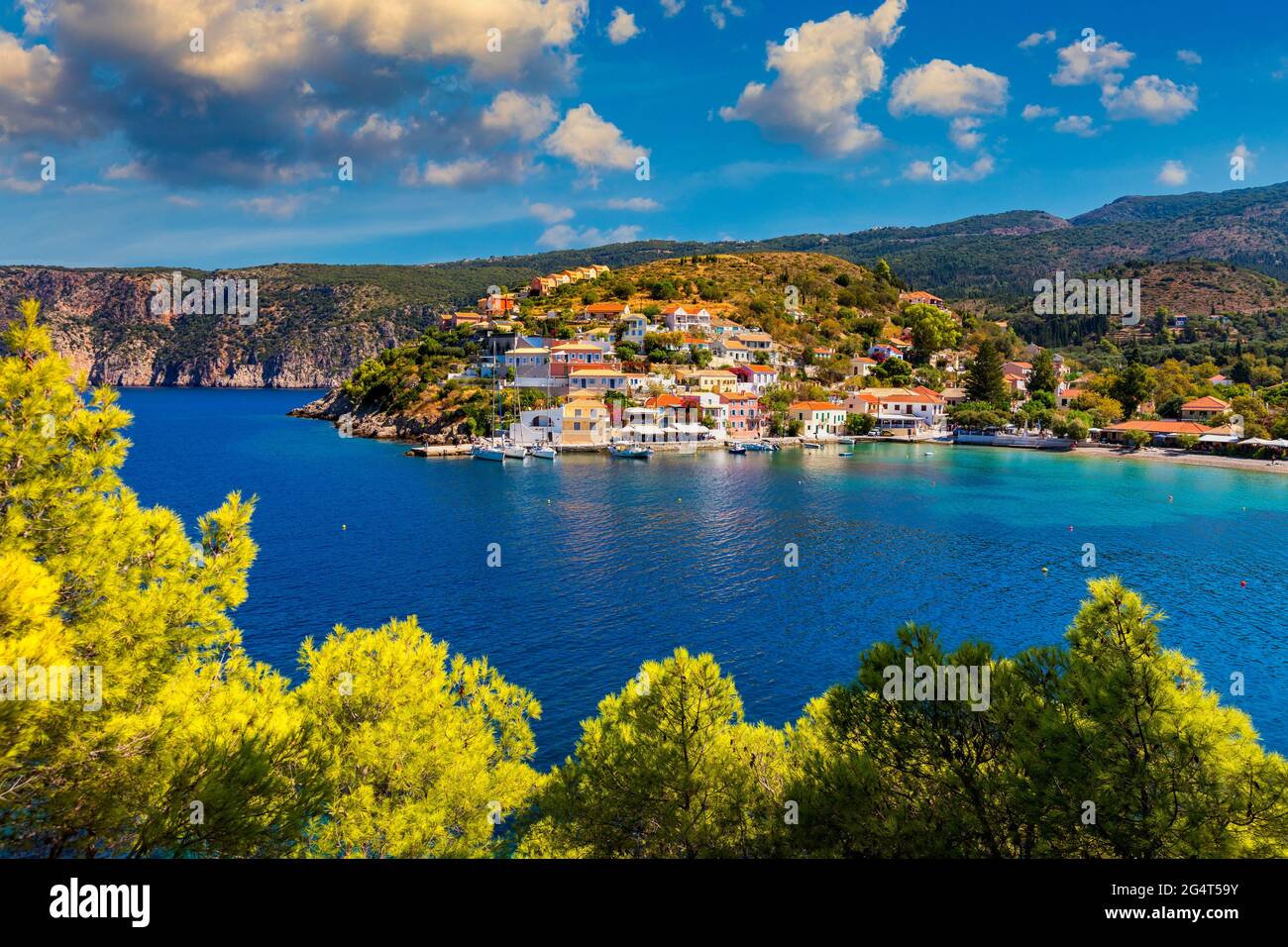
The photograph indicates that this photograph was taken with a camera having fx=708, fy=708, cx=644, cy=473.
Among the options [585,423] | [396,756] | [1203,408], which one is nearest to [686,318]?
[585,423]

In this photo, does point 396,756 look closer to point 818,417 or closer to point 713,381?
point 713,381

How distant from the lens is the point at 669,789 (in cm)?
1096

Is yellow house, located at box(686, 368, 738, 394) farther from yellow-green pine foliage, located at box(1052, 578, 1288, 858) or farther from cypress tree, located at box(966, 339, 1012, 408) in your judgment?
yellow-green pine foliage, located at box(1052, 578, 1288, 858)

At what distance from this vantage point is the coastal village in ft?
270

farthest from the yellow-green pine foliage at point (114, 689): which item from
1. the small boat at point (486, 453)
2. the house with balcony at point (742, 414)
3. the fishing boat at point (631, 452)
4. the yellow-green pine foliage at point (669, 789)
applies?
the house with balcony at point (742, 414)

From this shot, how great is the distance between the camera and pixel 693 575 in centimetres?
3584

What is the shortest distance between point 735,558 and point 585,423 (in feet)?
151

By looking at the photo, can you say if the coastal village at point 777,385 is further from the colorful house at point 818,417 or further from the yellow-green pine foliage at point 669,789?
the yellow-green pine foliage at point 669,789

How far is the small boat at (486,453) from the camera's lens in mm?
73625

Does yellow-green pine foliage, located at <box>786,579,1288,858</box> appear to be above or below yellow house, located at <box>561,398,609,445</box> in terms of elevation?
below

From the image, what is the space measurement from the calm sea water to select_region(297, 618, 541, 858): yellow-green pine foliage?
27.1ft

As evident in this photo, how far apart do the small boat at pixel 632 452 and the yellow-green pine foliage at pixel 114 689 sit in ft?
220

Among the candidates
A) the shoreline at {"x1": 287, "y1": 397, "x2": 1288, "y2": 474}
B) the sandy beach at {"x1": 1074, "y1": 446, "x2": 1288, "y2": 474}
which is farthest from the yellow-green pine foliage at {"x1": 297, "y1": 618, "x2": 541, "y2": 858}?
the sandy beach at {"x1": 1074, "y1": 446, "x2": 1288, "y2": 474}
